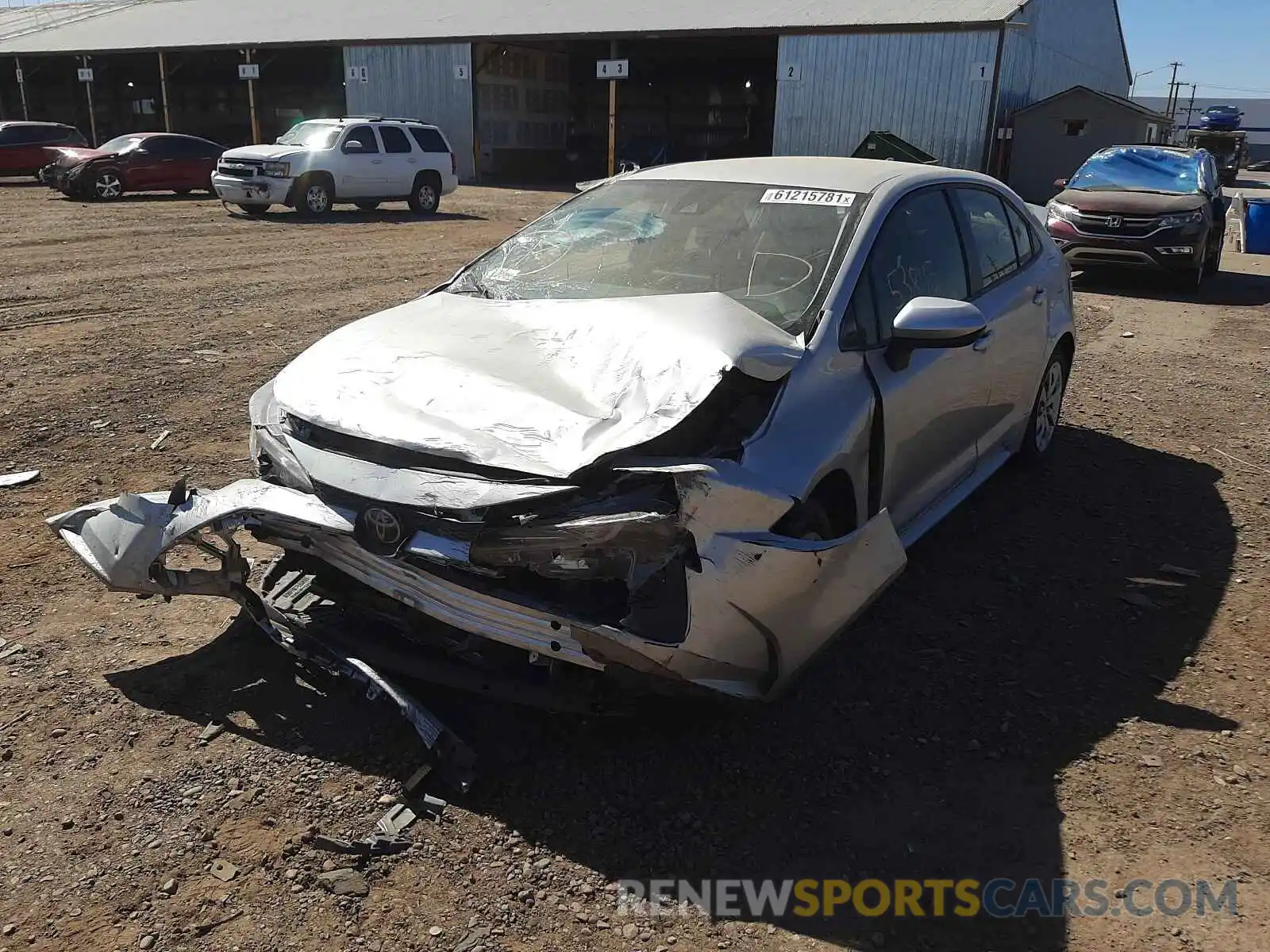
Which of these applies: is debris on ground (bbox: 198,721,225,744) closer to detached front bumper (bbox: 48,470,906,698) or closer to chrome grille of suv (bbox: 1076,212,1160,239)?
detached front bumper (bbox: 48,470,906,698)

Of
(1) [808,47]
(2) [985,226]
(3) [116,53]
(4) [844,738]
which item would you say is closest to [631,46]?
(1) [808,47]

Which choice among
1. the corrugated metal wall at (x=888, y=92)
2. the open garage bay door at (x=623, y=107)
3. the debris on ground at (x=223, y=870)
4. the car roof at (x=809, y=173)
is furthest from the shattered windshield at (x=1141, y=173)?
the open garage bay door at (x=623, y=107)

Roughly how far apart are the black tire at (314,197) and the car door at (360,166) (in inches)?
8.0

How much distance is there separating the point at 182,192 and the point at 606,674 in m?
23.9

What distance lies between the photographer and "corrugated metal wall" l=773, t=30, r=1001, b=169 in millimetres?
23859

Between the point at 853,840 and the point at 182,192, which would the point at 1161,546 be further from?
the point at 182,192

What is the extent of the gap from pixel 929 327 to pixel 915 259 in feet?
2.38

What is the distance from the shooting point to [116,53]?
3669 centimetres

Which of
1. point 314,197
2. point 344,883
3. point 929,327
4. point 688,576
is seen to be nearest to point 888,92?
point 314,197

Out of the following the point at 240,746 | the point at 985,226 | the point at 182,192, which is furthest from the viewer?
the point at 182,192

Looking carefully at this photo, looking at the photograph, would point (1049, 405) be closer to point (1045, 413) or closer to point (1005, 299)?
point (1045, 413)

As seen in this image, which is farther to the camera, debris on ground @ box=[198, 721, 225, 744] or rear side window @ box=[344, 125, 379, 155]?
rear side window @ box=[344, 125, 379, 155]

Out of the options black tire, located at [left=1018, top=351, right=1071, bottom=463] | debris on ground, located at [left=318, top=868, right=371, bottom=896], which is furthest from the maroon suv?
debris on ground, located at [left=318, top=868, right=371, bottom=896]

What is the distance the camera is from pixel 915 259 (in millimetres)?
4191
